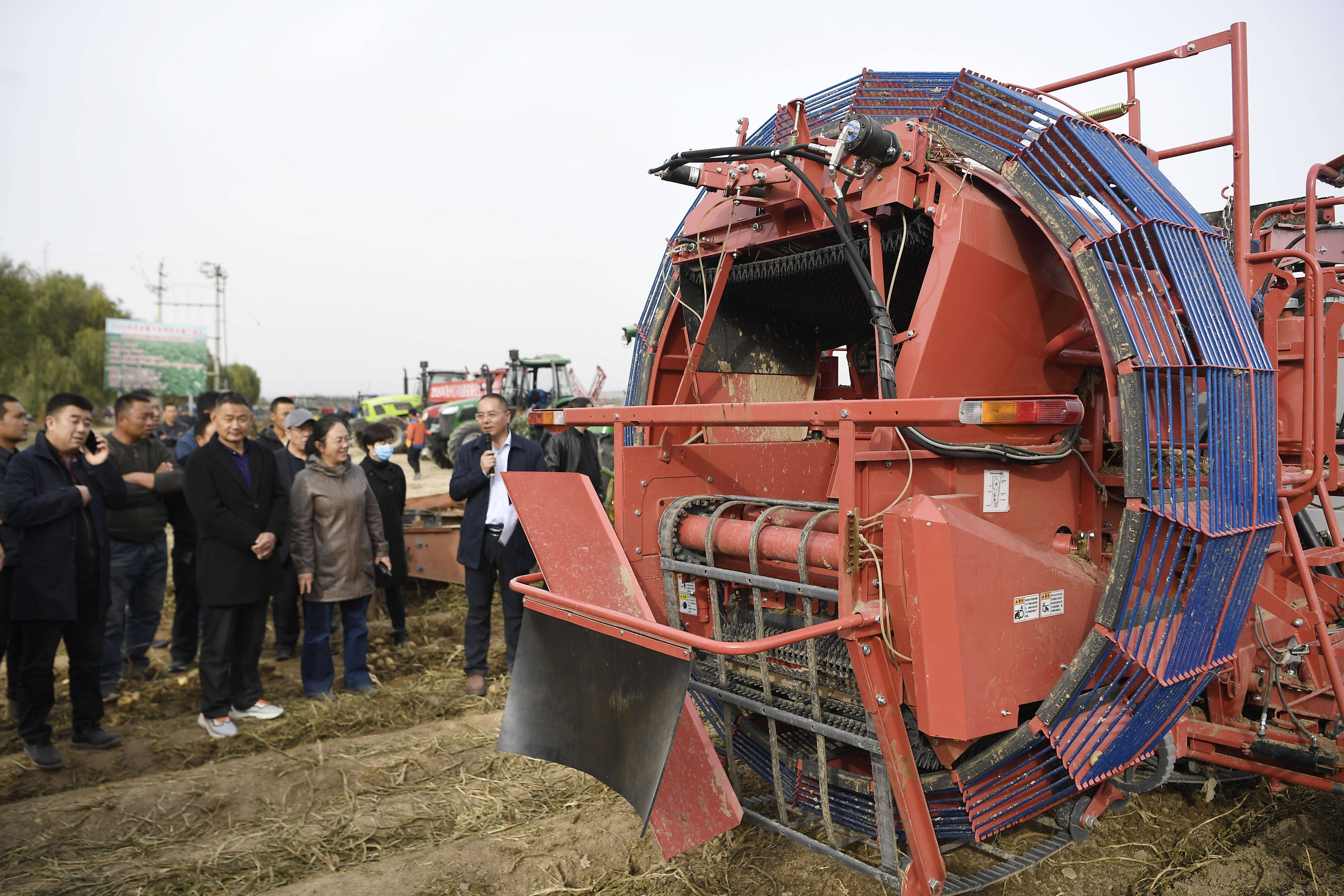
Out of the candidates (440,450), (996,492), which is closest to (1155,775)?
(996,492)

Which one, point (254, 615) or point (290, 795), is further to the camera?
point (254, 615)

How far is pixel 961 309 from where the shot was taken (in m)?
2.64

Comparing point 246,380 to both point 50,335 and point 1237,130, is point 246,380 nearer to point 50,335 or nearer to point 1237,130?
point 50,335

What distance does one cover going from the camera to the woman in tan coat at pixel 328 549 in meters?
4.85

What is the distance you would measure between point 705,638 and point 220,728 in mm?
3444

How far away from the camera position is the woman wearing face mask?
5.64 metres

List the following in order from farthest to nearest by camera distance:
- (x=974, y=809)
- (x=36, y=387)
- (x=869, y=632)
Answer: (x=36, y=387), (x=974, y=809), (x=869, y=632)

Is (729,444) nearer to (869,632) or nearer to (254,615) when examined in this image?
(869,632)

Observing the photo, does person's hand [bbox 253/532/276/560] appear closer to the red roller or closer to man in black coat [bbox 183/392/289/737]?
man in black coat [bbox 183/392/289/737]

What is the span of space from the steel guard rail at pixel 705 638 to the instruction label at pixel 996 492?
1.87 ft

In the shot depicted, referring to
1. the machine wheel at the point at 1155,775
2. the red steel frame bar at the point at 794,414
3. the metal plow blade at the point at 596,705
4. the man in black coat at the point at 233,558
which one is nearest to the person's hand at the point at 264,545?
the man in black coat at the point at 233,558

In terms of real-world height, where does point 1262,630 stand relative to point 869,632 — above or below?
below

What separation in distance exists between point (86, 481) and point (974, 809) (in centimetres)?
461

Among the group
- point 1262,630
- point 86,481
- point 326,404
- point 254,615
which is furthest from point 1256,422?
point 326,404
